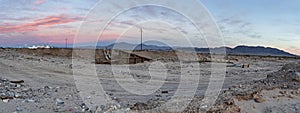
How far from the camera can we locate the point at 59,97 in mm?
8992

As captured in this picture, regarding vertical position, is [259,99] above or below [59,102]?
above

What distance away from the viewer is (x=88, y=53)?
113 ft

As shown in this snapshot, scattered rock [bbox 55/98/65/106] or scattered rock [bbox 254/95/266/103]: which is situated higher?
scattered rock [bbox 254/95/266/103]

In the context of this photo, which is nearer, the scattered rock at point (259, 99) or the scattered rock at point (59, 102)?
the scattered rock at point (259, 99)

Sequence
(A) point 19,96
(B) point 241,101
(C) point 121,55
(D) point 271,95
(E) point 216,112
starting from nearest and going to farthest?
(E) point 216,112 → (B) point 241,101 → (D) point 271,95 → (A) point 19,96 → (C) point 121,55

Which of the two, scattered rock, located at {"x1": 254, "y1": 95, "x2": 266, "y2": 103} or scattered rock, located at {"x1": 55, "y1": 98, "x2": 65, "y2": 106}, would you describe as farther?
scattered rock, located at {"x1": 55, "y1": 98, "x2": 65, "y2": 106}

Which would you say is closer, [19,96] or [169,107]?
[169,107]

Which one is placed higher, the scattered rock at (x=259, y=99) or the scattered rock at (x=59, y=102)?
the scattered rock at (x=259, y=99)

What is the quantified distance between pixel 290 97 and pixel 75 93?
611 cm

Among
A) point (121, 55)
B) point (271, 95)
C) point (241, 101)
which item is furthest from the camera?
point (121, 55)

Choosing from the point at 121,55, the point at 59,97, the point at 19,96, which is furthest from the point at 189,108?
the point at 121,55

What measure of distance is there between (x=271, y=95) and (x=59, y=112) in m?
4.85

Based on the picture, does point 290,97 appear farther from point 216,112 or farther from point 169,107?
point 169,107

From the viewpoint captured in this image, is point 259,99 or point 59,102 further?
point 59,102
